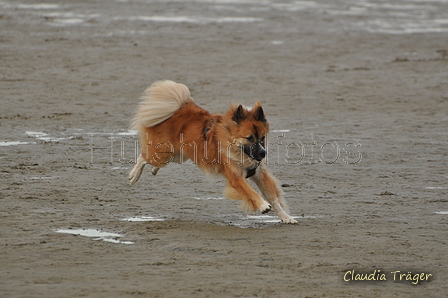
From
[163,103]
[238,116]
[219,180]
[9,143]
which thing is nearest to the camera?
[238,116]

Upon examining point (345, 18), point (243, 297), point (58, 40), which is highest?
point (345, 18)

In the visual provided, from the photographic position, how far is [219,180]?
9.52m

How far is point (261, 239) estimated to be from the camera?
6.93m

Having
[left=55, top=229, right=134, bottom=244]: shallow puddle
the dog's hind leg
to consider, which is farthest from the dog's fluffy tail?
[left=55, top=229, right=134, bottom=244]: shallow puddle

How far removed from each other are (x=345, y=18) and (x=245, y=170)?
17.7 meters

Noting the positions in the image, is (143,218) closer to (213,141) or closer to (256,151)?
(213,141)

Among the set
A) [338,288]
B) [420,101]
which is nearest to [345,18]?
[420,101]

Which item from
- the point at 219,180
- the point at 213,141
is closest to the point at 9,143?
the point at 219,180

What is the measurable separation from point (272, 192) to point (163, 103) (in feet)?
5.49

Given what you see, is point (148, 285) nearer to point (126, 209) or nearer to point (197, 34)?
point (126, 209)

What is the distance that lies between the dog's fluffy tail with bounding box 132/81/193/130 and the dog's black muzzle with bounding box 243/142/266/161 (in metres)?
1.19

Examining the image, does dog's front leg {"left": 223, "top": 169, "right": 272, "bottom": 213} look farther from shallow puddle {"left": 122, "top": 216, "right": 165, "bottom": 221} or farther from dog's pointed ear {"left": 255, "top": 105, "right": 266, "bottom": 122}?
shallow puddle {"left": 122, "top": 216, "right": 165, "bottom": 221}

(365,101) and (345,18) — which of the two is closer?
(365,101)

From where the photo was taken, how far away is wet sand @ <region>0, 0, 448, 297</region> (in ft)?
19.6
